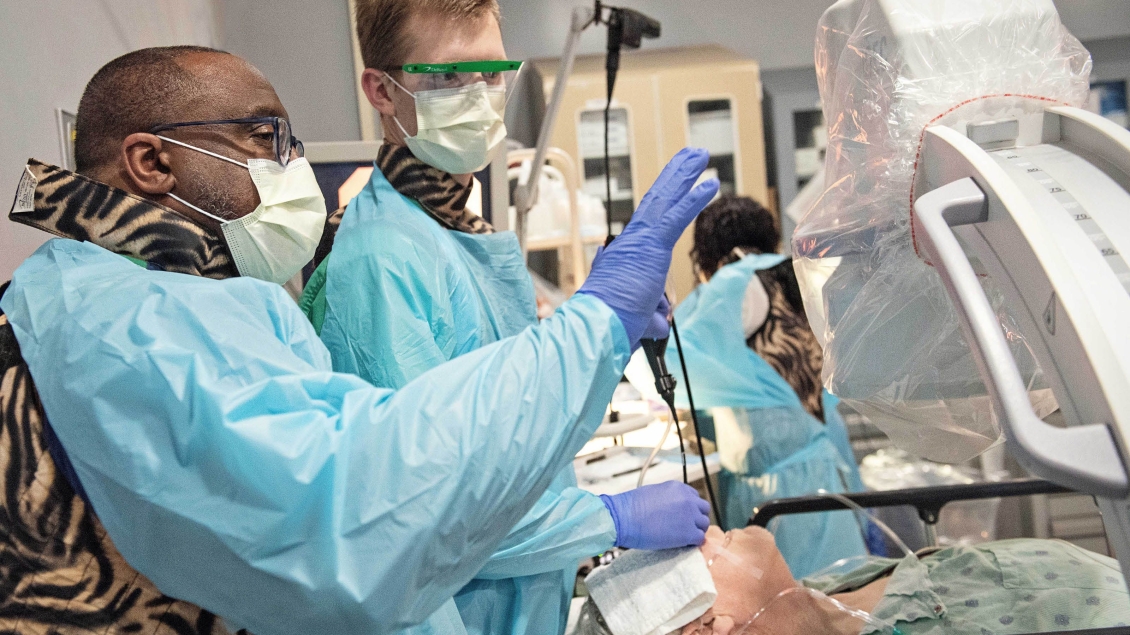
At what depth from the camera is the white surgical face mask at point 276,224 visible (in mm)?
1088

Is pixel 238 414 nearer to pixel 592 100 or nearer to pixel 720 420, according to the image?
pixel 720 420

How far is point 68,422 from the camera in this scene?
80 cm

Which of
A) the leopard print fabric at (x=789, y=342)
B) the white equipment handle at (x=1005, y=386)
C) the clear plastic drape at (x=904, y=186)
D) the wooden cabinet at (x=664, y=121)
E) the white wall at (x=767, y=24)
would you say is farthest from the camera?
the white wall at (x=767, y=24)

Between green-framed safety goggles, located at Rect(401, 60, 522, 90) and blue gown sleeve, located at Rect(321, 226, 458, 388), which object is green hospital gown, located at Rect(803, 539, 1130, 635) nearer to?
blue gown sleeve, located at Rect(321, 226, 458, 388)

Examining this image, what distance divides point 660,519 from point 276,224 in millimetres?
643

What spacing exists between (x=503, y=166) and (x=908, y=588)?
1.42 metres

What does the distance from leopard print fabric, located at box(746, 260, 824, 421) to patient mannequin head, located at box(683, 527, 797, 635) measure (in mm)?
1636

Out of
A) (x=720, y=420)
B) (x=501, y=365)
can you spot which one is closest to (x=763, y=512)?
(x=501, y=365)

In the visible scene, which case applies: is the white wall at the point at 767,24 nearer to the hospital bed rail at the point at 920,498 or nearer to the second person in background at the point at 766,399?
the second person in background at the point at 766,399

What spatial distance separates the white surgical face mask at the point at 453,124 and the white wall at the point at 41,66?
2.13 ft

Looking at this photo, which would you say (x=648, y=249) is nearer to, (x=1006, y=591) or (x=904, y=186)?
(x=904, y=186)

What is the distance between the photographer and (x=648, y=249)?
38.9 inches

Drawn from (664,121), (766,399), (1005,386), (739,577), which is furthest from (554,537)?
(664,121)

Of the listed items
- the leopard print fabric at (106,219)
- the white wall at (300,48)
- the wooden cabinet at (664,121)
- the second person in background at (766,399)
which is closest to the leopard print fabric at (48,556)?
the leopard print fabric at (106,219)
